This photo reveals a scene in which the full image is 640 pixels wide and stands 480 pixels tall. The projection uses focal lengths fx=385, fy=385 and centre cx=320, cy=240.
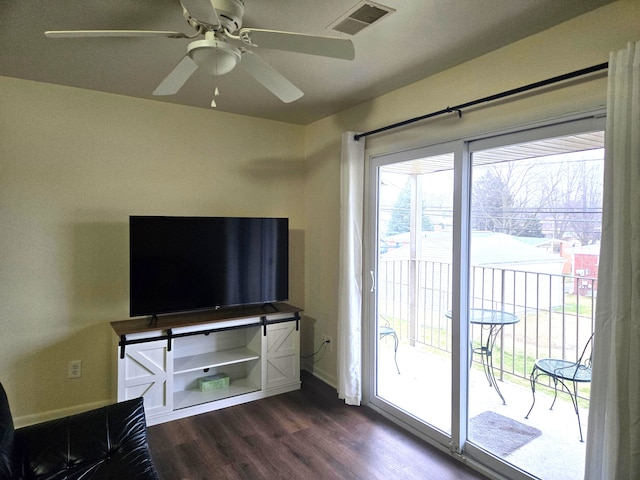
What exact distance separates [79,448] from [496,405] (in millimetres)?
2383

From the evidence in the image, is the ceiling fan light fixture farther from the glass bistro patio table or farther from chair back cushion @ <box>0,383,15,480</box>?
the glass bistro patio table

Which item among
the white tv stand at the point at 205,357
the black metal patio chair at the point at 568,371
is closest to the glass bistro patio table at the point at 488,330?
the black metal patio chair at the point at 568,371

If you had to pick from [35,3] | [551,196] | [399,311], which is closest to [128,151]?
[35,3]

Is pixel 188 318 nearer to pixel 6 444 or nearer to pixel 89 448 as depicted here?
pixel 89 448

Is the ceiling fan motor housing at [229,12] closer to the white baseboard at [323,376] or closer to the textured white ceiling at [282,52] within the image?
the textured white ceiling at [282,52]

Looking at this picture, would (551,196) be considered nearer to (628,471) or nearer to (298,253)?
(628,471)

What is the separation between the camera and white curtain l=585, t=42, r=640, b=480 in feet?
5.22

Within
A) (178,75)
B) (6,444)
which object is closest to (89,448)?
(6,444)

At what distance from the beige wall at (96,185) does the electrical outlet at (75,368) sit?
4 centimetres

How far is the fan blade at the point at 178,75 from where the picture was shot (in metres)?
1.83

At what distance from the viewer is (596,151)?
1945mm

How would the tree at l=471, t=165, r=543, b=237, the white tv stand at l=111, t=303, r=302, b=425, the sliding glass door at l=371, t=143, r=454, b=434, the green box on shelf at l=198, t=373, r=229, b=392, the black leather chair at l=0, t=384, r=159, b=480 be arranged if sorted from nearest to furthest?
the black leather chair at l=0, t=384, r=159, b=480 → the tree at l=471, t=165, r=543, b=237 → the sliding glass door at l=371, t=143, r=454, b=434 → the white tv stand at l=111, t=303, r=302, b=425 → the green box on shelf at l=198, t=373, r=229, b=392

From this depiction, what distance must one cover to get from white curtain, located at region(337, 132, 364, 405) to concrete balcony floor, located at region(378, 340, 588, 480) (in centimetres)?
24

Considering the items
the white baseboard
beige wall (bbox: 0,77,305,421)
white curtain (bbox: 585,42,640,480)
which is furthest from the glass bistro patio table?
beige wall (bbox: 0,77,305,421)
